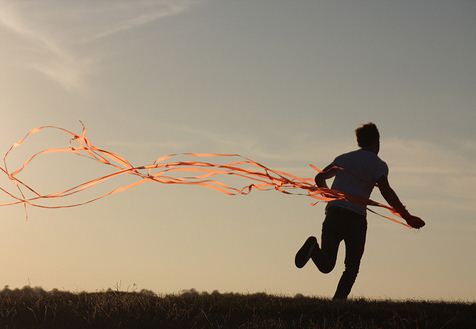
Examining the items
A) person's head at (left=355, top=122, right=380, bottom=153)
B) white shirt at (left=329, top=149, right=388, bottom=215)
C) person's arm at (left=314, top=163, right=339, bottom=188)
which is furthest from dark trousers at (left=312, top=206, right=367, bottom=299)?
person's head at (left=355, top=122, right=380, bottom=153)

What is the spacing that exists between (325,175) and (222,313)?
7.97 feet

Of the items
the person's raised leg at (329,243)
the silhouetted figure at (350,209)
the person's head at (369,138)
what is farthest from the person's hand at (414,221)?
the person's head at (369,138)

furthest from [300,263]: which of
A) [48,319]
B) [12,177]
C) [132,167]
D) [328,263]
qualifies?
[12,177]

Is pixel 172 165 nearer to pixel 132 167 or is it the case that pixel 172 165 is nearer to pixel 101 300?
pixel 132 167

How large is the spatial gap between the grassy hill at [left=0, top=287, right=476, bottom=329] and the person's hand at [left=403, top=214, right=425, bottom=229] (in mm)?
1091

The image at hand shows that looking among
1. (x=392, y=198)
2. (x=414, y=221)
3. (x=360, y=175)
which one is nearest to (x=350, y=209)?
(x=360, y=175)

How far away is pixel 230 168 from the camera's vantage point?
35.0ft

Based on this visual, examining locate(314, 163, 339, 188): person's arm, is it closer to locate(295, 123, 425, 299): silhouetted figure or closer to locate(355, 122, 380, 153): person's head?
locate(295, 123, 425, 299): silhouetted figure

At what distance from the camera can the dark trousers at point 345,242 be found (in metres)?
11.3

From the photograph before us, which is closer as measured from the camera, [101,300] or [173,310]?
[173,310]

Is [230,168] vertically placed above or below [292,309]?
above

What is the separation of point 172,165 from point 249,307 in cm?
207

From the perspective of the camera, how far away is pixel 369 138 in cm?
1148

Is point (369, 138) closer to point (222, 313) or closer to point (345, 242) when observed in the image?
point (345, 242)
